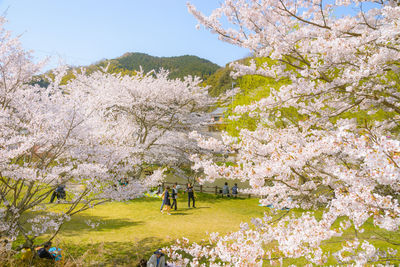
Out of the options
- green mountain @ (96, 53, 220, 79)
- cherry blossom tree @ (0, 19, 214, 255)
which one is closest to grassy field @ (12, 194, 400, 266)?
cherry blossom tree @ (0, 19, 214, 255)

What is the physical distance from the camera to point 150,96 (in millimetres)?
13812

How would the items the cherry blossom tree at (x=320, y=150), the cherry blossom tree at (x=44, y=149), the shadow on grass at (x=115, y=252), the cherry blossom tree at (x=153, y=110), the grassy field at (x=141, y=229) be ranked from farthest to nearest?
the cherry blossom tree at (x=153, y=110) → the grassy field at (x=141, y=229) → the shadow on grass at (x=115, y=252) → the cherry blossom tree at (x=44, y=149) → the cherry blossom tree at (x=320, y=150)

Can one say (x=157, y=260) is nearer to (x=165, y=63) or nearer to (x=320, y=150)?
(x=320, y=150)

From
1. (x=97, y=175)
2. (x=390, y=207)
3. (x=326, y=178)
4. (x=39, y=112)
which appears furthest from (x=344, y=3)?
(x=39, y=112)

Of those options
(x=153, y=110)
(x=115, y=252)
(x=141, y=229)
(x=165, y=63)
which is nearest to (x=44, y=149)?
(x=115, y=252)

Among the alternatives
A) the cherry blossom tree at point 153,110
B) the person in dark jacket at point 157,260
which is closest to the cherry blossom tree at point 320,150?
the person in dark jacket at point 157,260

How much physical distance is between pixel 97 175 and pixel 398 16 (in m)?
6.23

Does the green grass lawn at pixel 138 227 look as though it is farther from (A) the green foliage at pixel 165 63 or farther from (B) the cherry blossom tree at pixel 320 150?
(A) the green foliage at pixel 165 63

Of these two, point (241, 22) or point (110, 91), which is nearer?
point (241, 22)

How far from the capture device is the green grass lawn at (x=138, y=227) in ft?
20.8

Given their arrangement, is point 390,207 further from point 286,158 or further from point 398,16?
point 398,16

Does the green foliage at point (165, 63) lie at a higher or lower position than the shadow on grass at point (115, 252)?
higher

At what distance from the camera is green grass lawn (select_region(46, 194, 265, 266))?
6336 mm

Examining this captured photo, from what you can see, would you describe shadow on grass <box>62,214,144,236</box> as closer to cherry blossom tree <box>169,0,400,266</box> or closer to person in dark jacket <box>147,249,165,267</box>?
person in dark jacket <box>147,249,165,267</box>
